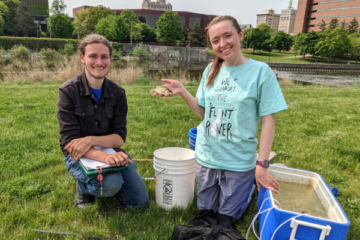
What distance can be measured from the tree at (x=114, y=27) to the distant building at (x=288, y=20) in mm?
124866

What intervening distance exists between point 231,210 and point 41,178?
7.63 feet

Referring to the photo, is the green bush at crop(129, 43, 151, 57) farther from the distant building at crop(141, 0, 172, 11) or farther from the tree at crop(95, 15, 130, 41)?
the distant building at crop(141, 0, 172, 11)

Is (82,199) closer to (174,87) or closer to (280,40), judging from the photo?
(174,87)

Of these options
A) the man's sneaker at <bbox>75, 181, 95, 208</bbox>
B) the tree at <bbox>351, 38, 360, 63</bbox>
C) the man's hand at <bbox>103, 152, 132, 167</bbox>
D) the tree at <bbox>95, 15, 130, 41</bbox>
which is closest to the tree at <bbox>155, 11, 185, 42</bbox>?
the tree at <bbox>95, 15, 130, 41</bbox>

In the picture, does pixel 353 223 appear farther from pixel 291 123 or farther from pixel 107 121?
pixel 291 123

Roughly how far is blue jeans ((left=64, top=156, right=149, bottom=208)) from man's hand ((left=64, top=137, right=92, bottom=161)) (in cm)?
18

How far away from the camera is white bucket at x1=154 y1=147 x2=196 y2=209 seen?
2.42 metres

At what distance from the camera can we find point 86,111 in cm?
246

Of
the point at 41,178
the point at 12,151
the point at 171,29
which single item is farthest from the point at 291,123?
the point at 171,29

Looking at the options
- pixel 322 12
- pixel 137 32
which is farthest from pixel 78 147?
pixel 322 12

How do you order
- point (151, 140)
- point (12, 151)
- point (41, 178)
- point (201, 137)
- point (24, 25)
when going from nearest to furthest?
point (201, 137) → point (41, 178) → point (12, 151) → point (151, 140) → point (24, 25)

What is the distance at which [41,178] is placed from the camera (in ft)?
9.87

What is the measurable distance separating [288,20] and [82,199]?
17750 cm

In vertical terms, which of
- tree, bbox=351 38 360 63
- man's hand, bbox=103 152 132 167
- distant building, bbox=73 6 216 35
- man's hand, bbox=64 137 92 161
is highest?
distant building, bbox=73 6 216 35
